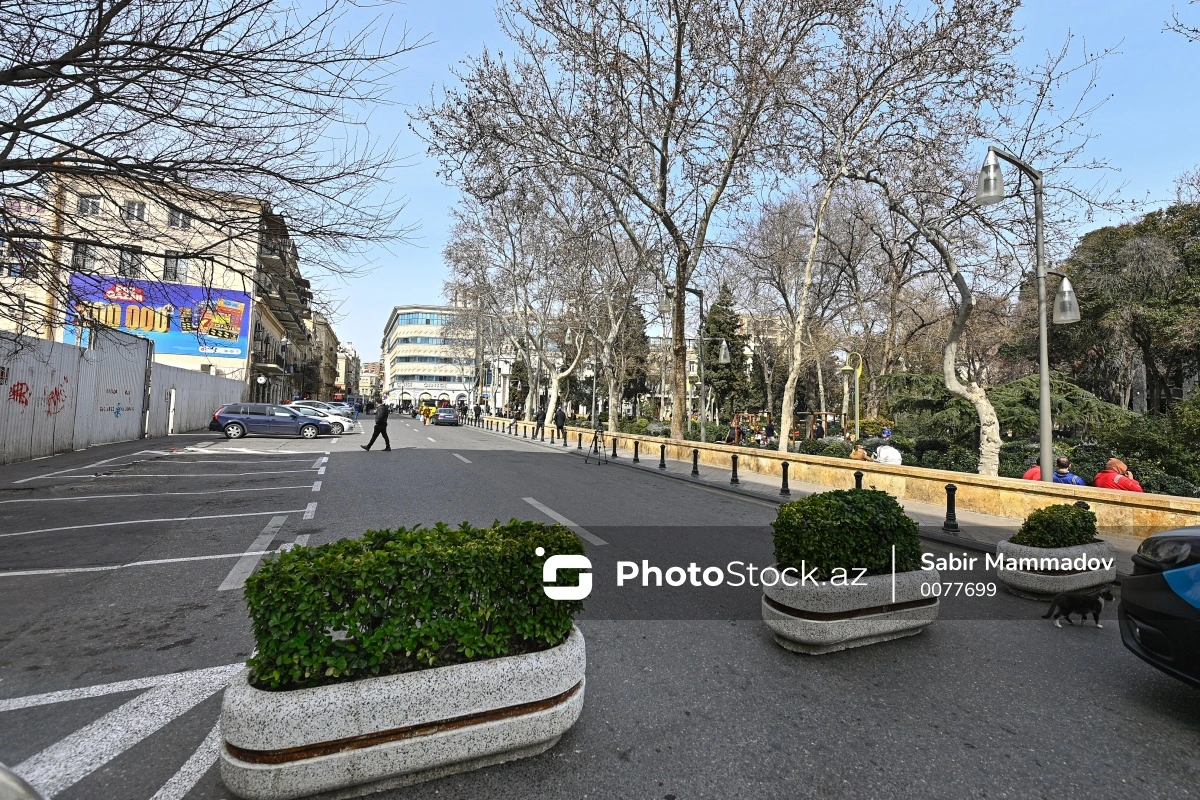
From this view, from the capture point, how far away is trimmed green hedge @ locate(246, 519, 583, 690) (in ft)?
8.33

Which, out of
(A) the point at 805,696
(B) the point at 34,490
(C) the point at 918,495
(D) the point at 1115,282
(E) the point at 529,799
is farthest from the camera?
(D) the point at 1115,282

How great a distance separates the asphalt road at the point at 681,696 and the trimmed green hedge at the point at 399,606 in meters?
0.58

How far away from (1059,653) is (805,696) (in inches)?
89.1

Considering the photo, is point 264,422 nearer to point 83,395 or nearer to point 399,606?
point 83,395

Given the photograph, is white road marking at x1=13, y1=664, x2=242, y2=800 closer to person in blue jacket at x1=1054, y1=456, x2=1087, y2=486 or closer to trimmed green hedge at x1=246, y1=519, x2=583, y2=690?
trimmed green hedge at x1=246, y1=519, x2=583, y2=690

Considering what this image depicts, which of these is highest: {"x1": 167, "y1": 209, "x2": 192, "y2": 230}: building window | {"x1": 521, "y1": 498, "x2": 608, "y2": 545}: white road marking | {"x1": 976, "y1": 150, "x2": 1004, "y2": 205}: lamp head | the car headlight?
{"x1": 976, "y1": 150, "x2": 1004, "y2": 205}: lamp head

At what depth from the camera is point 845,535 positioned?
430 cm

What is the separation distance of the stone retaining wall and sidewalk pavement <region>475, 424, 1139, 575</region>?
24 cm

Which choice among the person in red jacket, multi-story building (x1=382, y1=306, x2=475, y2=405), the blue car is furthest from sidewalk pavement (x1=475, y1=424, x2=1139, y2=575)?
multi-story building (x1=382, y1=306, x2=475, y2=405)

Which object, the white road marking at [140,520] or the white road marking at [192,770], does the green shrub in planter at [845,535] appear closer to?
the white road marking at [192,770]

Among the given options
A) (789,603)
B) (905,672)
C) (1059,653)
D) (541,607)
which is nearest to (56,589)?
(541,607)

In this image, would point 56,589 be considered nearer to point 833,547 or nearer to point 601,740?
point 601,740

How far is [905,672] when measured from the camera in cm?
393

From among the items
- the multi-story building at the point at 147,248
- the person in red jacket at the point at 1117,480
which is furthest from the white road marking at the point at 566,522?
the person in red jacket at the point at 1117,480
